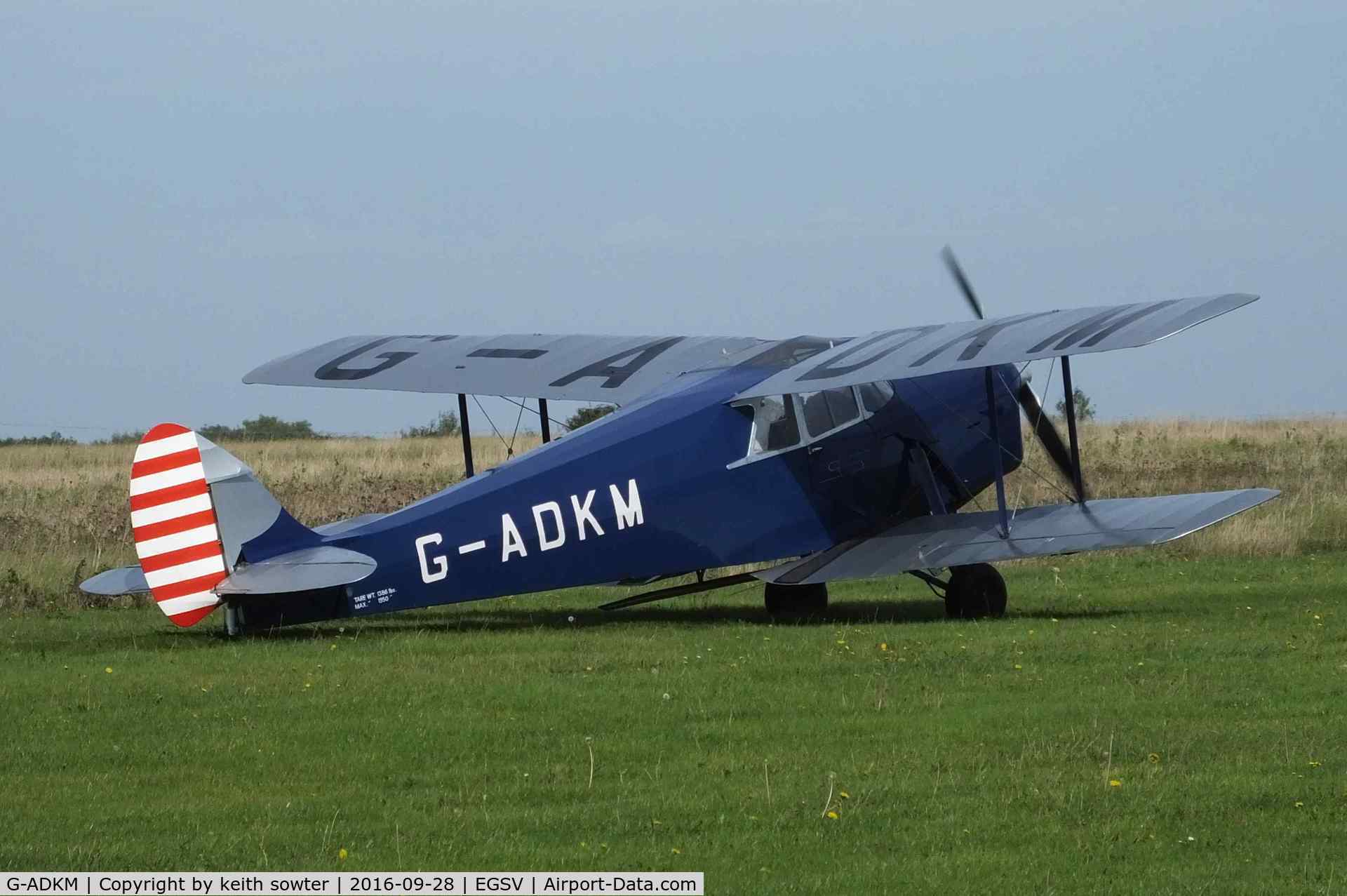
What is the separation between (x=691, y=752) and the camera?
7910mm

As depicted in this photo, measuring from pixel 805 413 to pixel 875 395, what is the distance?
27.6 inches

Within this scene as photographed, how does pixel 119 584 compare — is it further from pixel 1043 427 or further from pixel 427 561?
pixel 1043 427

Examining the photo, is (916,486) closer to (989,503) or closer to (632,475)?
(632,475)

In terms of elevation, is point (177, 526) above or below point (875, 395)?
below

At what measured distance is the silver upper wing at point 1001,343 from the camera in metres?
12.2

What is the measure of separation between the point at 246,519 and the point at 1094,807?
21.9ft

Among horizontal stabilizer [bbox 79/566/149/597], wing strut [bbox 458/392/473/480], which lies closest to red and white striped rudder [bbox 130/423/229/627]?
horizontal stabilizer [bbox 79/566/149/597]

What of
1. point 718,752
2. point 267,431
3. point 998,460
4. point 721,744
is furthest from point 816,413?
point 267,431

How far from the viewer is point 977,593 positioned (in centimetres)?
1355

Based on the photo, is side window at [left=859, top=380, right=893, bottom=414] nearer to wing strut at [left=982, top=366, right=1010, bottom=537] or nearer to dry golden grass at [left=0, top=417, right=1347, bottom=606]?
wing strut at [left=982, top=366, right=1010, bottom=537]

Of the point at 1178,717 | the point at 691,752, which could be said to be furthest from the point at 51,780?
the point at 1178,717

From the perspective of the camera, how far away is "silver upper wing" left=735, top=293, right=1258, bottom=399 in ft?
40.0

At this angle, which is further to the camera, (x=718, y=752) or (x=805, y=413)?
(x=805, y=413)

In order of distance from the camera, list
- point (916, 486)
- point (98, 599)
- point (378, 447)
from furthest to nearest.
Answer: point (378, 447)
point (98, 599)
point (916, 486)
